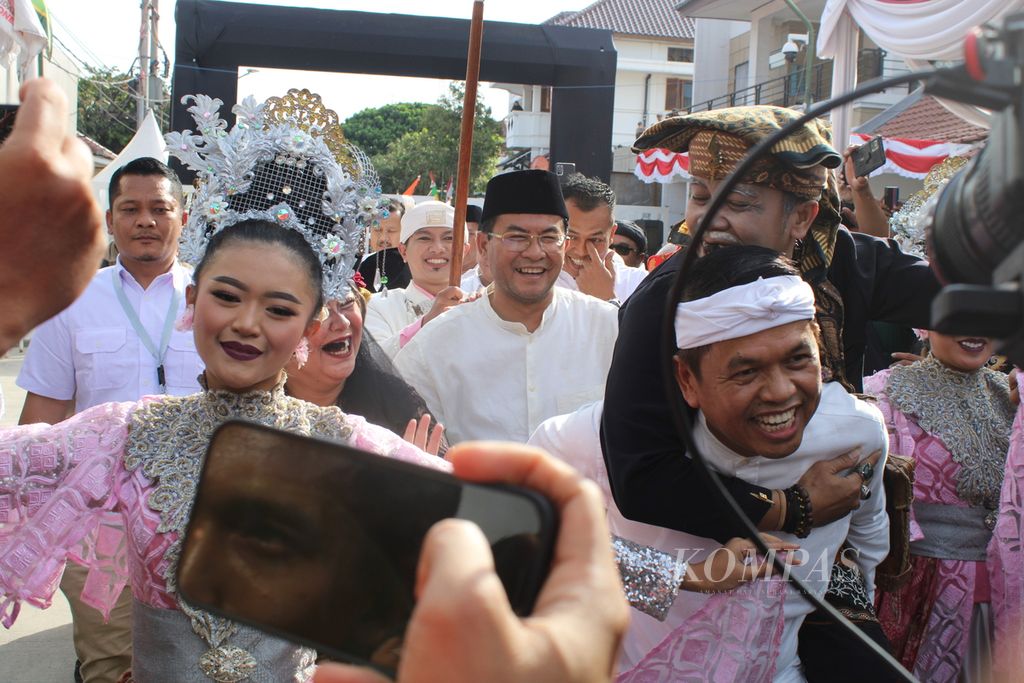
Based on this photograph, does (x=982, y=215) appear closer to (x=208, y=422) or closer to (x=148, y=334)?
(x=208, y=422)

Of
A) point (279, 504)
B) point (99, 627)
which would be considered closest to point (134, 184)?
point (99, 627)

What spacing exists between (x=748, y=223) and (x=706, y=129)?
25 centimetres

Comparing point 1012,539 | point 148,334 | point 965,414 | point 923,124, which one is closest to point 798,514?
point 1012,539

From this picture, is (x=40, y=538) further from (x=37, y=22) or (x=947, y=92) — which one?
(x=37, y=22)

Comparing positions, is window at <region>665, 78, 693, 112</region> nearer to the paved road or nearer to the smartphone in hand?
the paved road

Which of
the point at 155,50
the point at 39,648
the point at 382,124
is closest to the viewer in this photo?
the point at 39,648

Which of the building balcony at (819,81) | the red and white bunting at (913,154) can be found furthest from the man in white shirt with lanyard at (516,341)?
the building balcony at (819,81)

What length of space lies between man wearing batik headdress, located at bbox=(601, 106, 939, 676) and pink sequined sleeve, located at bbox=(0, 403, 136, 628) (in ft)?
3.75

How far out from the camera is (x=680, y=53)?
156ft

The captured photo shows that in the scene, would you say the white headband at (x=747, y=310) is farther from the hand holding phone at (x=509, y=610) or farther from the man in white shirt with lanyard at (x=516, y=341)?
the man in white shirt with lanyard at (x=516, y=341)

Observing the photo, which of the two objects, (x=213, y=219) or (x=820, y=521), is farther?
(x=213, y=219)

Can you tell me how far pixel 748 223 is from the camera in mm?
2469

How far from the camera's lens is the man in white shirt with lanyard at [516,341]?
13.7ft

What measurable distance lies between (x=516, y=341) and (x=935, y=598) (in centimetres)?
184
